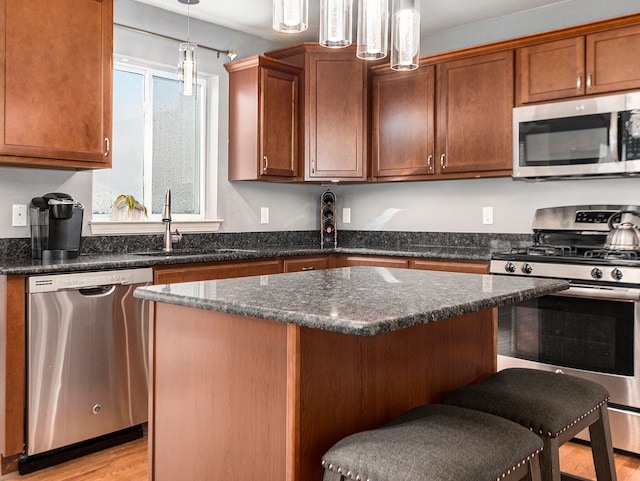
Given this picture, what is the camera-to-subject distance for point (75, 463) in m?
2.63

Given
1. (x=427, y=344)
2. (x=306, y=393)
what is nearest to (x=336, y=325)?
(x=306, y=393)

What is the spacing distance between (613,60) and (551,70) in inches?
13.2

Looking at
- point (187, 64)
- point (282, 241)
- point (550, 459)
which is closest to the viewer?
point (550, 459)

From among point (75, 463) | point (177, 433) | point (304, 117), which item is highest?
point (304, 117)

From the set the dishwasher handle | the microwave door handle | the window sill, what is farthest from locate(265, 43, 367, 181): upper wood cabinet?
the dishwasher handle

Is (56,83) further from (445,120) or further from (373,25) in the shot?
(445,120)

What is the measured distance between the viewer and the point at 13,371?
2469mm

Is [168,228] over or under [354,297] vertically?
over

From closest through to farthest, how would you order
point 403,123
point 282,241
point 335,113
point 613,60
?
1. point 613,60
2. point 403,123
3. point 335,113
4. point 282,241

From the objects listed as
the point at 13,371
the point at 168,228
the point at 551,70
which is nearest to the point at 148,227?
the point at 168,228

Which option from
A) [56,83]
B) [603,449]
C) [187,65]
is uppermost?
[187,65]

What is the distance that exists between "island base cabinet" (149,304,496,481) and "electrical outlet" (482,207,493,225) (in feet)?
7.20

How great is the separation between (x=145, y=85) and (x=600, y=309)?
3024 mm

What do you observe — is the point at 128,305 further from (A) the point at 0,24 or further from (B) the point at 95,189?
A: (A) the point at 0,24
